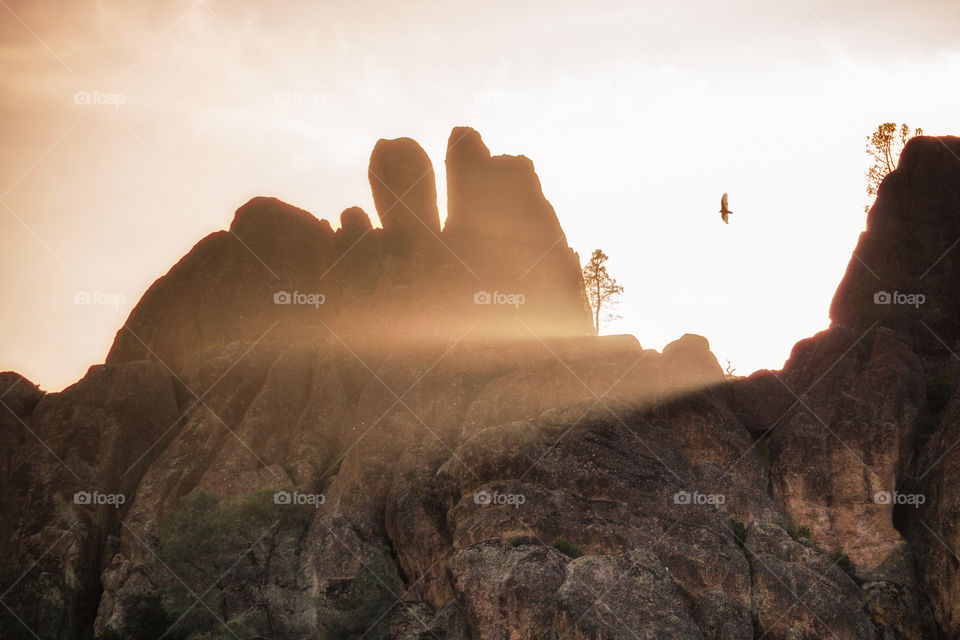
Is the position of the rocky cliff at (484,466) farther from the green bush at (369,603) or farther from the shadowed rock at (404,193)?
the shadowed rock at (404,193)

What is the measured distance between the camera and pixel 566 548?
45031mm

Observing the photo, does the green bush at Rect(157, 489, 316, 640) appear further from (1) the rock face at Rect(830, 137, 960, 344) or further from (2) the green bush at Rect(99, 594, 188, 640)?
(1) the rock face at Rect(830, 137, 960, 344)

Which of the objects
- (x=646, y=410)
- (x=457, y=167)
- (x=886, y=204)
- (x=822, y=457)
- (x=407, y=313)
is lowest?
(x=822, y=457)

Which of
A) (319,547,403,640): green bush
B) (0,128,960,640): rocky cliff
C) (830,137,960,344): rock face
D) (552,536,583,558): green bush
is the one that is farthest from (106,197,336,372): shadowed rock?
(830,137,960,344): rock face

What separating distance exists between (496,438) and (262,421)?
24.3m

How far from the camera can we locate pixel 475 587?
132 ft

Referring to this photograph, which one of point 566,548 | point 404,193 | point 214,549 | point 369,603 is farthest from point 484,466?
point 404,193

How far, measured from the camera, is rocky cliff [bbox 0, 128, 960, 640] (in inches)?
1715

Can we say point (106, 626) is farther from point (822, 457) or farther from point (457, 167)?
point (457, 167)

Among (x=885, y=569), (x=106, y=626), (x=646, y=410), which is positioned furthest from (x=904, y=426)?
(x=106, y=626)

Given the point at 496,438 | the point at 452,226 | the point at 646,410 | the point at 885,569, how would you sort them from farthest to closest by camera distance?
1. the point at 452,226
2. the point at 646,410
3. the point at 496,438
4. the point at 885,569

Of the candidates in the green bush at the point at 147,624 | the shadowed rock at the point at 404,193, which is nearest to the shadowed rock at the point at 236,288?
the shadowed rock at the point at 404,193

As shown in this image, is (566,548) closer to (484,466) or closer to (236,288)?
(484,466)

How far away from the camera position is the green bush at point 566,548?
147 ft
